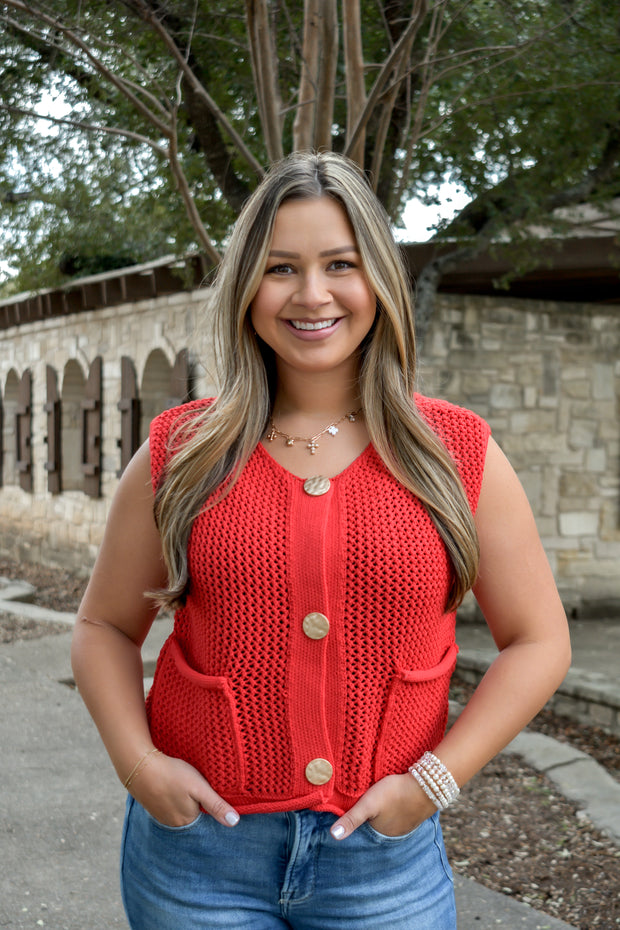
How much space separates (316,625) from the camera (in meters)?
1.28

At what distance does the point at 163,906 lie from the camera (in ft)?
4.27

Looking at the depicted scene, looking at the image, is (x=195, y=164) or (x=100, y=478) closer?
(x=195, y=164)

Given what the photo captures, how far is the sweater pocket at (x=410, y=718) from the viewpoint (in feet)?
4.33

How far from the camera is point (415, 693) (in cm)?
135

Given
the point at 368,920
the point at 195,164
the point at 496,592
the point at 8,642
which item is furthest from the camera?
the point at 8,642

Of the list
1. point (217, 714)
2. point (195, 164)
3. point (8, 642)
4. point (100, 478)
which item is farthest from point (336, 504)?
point (100, 478)

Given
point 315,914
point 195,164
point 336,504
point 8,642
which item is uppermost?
point 195,164

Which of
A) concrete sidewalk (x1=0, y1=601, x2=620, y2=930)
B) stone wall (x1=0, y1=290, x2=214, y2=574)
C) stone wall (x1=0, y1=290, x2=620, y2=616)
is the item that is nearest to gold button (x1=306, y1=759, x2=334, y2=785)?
concrete sidewalk (x1=0, y1=601, x2=620, y2=930)

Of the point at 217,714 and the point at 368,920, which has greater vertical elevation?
the point at 217,714

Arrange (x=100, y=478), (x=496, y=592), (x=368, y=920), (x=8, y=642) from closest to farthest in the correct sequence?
1. (x=368, y=920)
2. (x=496, y=592)
3. (x=8, y=642)
4. (x=100, y=478)

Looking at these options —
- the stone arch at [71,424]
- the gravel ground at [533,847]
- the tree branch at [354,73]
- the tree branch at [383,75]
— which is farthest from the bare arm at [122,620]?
the stone arch at [71,424]

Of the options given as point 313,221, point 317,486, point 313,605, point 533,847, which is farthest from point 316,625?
point 533,847

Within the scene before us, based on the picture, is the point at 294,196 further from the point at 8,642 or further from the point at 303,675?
the point at 8,642

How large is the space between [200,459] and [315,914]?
0.64 m
